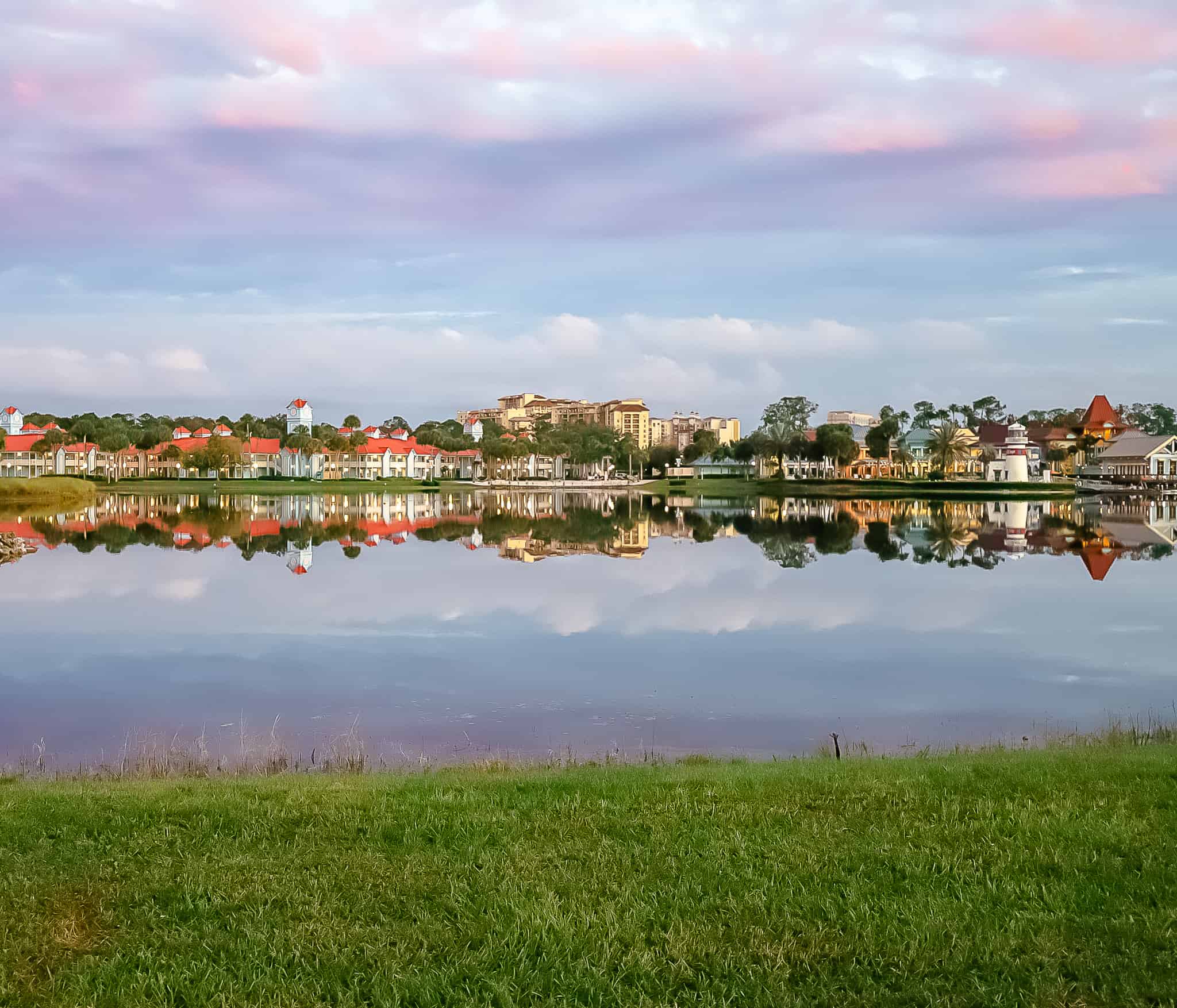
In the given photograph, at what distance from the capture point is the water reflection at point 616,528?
43.3 metres

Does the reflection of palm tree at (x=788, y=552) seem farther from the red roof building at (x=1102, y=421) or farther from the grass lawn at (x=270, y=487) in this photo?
the red roof building at (x=1102, y=421)

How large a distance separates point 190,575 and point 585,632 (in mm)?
16934

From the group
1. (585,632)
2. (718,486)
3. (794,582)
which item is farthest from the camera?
(718,486)

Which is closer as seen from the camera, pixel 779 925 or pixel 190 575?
pixel 779 925

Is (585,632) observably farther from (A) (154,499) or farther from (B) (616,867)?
(A) (154,499)

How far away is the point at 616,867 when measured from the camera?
644 centimetres

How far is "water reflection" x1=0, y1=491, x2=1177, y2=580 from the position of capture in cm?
4331

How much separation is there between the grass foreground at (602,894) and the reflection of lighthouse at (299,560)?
2790cm

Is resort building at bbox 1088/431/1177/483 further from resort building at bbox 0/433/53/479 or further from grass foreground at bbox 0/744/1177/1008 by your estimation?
resort building at bbox 0/433/53/479

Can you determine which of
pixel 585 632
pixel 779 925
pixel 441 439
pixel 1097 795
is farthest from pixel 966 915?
pixel 441 439

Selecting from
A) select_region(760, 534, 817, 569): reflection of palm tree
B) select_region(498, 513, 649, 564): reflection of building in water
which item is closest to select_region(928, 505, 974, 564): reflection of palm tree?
select_region(760, 534, 817, 569): reflection of palm tree

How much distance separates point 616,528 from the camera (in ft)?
194

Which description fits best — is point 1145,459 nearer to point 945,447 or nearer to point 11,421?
point 945,447

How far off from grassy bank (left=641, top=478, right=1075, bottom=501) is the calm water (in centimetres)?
6114
